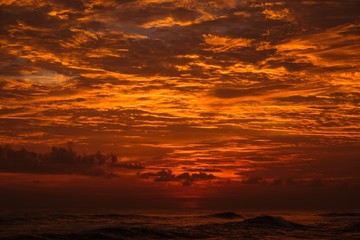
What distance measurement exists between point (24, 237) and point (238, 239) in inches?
868

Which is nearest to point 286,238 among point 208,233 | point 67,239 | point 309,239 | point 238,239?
point 309,239

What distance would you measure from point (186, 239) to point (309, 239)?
42.1 feet

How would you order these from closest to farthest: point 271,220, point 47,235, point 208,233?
point 47,235
point 208,233
point 271,220

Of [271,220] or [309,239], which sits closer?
[309,239]

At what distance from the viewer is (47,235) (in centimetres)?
4631

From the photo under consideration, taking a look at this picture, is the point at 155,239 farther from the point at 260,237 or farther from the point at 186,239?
the point at 260,237

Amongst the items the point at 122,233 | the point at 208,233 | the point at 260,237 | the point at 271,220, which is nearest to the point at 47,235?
the point at 122,233

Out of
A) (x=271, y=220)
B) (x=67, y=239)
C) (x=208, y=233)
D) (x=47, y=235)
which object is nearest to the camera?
(x=67, y=239)

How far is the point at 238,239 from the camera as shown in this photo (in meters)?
45.0

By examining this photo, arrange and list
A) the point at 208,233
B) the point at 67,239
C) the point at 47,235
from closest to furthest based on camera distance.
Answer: the point at 67,239 → the point at 47,235 → the point at 208,233

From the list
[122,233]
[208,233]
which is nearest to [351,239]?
[208,233]

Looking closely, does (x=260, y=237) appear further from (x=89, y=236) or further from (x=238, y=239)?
(x=89, y=236)

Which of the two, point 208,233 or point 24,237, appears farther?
point 208,233

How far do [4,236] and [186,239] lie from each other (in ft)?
62.7
